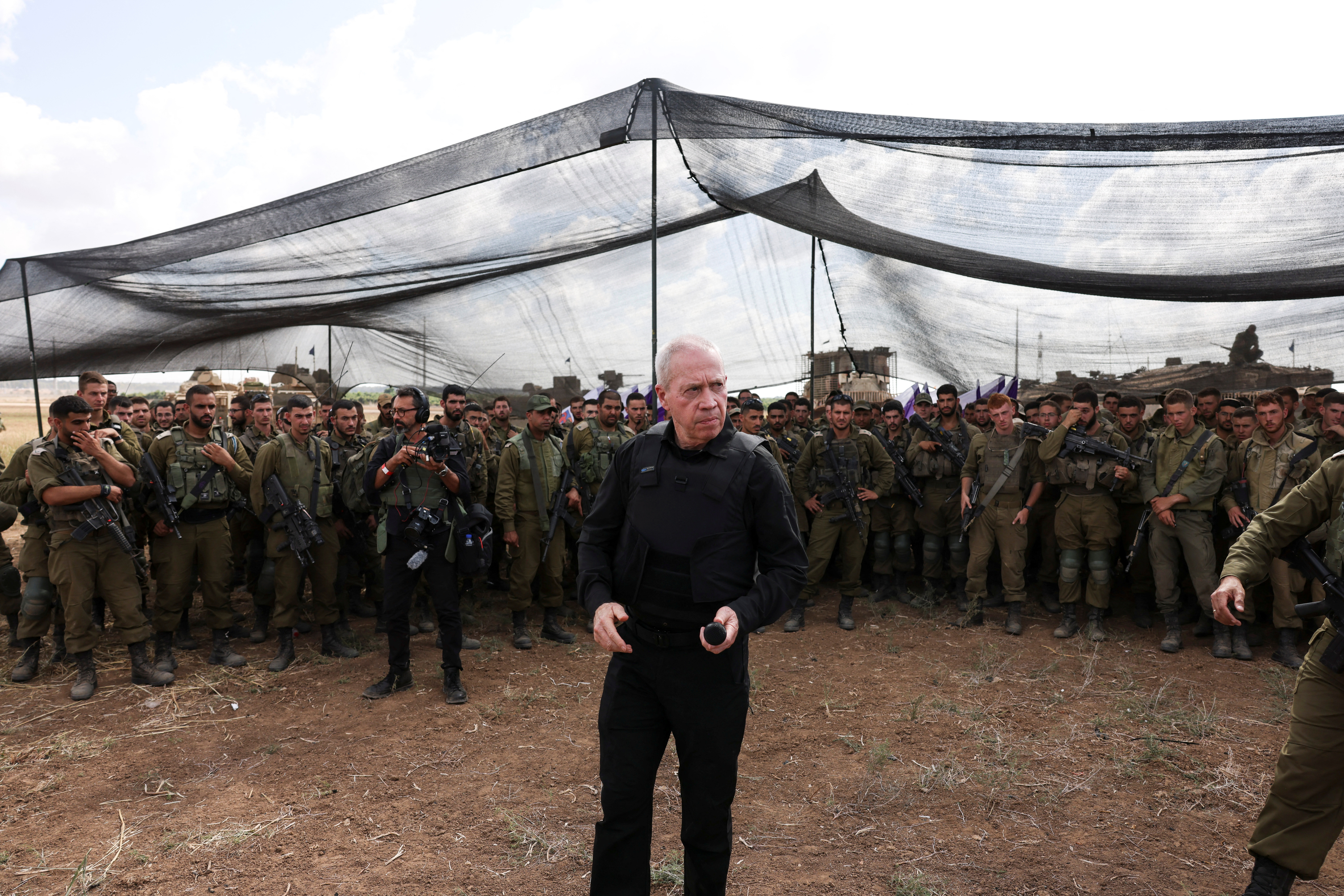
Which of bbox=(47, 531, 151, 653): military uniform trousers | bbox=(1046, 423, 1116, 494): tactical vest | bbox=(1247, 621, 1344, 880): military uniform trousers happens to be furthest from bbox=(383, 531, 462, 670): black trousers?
bbox=(1046, 423, 1116, 494): tactical vest

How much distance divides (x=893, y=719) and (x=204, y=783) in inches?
151

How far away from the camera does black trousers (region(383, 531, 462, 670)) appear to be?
15.5 feet

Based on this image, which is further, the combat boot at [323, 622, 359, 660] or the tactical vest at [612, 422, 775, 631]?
the combat boot at [323, 622, 359, 660]

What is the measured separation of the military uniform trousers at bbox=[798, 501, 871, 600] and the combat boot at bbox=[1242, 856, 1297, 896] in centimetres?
419

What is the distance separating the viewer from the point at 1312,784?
2430 mm

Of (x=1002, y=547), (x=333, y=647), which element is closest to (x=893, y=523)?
(x=1002, y=547)

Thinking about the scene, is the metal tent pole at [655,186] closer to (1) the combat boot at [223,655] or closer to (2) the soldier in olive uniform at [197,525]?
(2) the soldier in olive uniform at [197,525]

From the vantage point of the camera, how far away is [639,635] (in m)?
2.26

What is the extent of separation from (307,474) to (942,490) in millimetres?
5611

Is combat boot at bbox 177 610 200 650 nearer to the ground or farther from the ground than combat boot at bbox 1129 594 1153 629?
nearer to the ground

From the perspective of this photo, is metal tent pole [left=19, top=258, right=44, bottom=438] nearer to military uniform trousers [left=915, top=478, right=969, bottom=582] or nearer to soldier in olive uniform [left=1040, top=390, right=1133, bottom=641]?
military uniform trousers [left=915, top=478, right=969, bottom=582]

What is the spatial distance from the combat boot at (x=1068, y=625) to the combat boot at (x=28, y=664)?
7858mm

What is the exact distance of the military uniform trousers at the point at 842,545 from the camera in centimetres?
671

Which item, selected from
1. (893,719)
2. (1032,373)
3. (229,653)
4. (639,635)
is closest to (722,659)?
(639,635)
